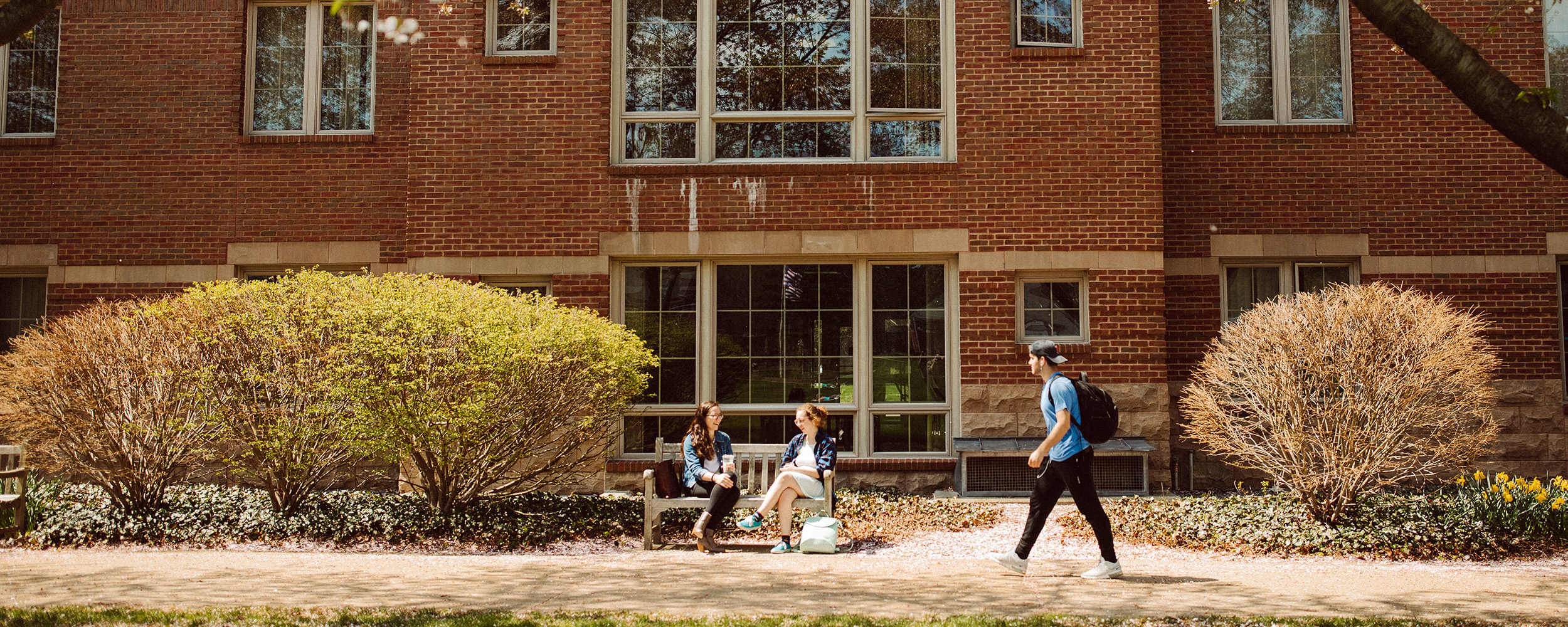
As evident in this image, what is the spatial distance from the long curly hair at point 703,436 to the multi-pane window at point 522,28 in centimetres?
484

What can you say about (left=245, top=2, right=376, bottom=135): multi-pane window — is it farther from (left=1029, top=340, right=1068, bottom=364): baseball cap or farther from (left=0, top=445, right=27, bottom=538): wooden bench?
(left=1029, top=340, right=1068, bottom=364): baseball cap

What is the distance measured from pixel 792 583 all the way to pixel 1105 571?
76.5 inches

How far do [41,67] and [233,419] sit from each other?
6663 millimetres

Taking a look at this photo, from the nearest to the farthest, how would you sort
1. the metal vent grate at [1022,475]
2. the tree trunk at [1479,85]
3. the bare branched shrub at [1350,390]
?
the tree trunk at [1479,85] → the bare branched shrub at [1350,390] → the metal vent grate at [1022,475]

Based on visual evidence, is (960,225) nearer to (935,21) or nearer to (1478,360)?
(935,21)

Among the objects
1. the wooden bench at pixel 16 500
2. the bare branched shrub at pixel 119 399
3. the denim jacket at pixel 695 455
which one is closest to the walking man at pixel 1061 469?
the denim jacket at pixel 695 455

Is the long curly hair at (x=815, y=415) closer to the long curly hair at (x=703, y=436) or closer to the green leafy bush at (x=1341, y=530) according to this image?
the long curly hair at (x=703, y=436)

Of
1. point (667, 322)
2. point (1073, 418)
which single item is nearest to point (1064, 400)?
point (1073, 418)

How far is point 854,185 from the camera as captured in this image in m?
10.6

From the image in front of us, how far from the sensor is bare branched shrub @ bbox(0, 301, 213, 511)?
26.6ft

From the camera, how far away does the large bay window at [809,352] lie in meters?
10.6

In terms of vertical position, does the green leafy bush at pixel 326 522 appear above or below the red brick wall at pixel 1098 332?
below

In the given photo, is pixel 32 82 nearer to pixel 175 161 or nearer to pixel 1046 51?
pixel 175 161

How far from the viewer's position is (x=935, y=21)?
10844 mm
